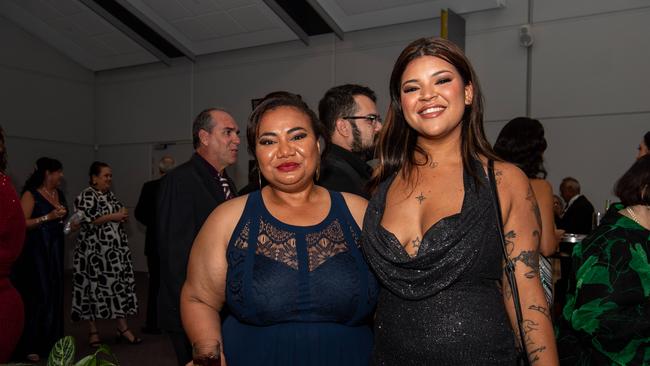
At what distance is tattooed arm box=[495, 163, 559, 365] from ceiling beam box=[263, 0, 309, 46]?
6.42 m

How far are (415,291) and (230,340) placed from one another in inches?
25.5

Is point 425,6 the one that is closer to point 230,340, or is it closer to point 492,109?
point 492,109

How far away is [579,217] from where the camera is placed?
5414 millimetres

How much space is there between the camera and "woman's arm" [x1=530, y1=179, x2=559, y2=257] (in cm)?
270

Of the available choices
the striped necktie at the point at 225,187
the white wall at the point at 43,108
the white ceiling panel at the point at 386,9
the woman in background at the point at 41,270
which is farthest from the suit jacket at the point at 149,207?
the white wall at the point at 43,108

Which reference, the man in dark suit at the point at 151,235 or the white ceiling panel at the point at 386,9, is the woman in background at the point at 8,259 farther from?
the white ceiling panel at the point at 386,9

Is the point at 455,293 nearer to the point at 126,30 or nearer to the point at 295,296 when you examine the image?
the point at 295,296

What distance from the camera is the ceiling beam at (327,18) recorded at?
7152 millimetres

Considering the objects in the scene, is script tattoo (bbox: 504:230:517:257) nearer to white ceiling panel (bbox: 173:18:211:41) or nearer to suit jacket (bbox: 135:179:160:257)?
suit jacket (bbox: 135:179:160:257)

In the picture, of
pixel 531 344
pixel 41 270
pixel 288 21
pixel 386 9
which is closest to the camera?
pixel 531 344

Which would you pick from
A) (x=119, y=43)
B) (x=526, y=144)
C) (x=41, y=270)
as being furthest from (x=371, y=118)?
(x=119, y=43)

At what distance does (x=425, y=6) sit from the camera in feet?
22.5

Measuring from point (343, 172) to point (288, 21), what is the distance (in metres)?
5.72

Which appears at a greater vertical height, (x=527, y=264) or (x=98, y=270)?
(x=527, y=264)
